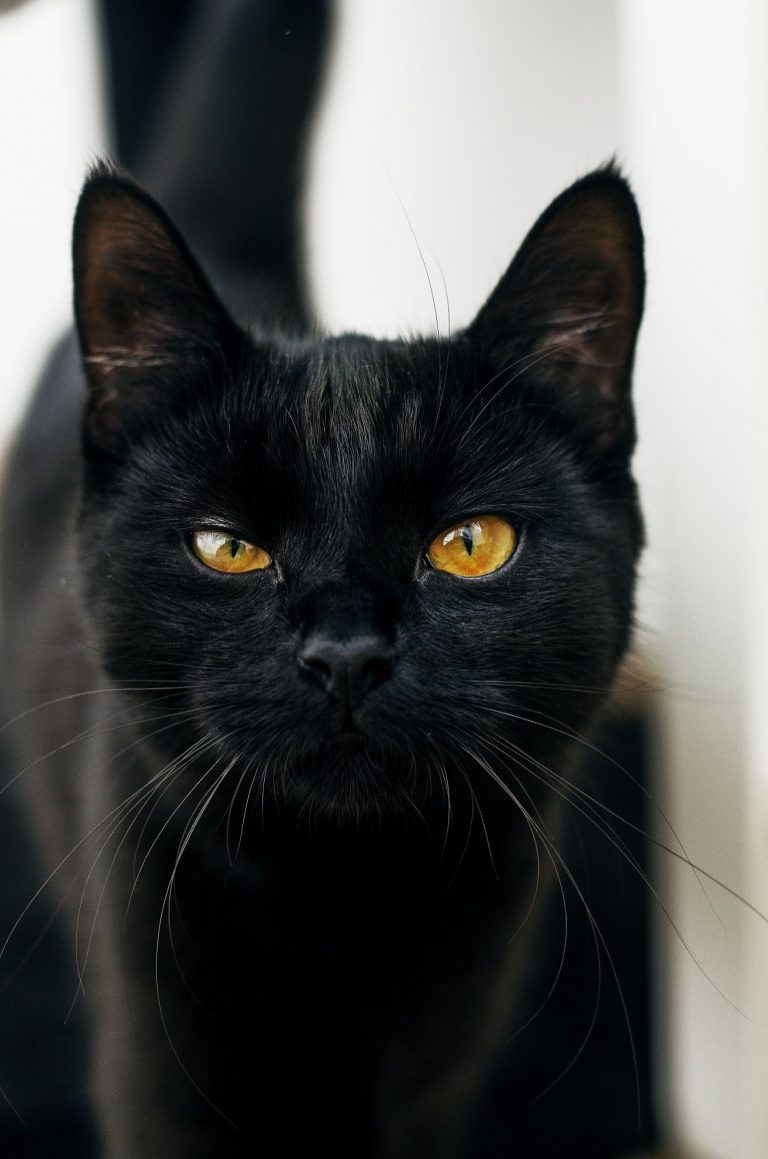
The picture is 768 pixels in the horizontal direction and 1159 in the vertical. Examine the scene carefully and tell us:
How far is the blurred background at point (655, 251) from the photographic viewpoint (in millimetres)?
661

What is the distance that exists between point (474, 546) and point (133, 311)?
28 cm

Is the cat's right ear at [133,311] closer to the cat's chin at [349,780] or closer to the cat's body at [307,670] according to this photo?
the cat's body at [307,670]

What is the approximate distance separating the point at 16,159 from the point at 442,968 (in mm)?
655

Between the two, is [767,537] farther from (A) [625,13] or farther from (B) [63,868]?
(B) [63,868]

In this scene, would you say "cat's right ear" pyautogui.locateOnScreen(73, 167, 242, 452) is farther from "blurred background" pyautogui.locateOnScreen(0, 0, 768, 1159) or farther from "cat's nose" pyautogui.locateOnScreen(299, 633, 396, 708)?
"cat's nose" pyautogui.locateOnScreen(299, 633, 396, 708)

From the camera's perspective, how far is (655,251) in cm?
74

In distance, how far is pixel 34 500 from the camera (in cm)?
75

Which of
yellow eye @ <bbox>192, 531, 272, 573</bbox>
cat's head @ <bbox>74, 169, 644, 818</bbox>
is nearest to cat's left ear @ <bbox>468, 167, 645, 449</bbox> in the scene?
cat's head @ <bbox>74, 169, 644, 818</bbox>

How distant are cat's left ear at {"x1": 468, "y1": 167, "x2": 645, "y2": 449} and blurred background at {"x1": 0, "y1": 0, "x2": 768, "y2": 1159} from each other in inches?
3.0

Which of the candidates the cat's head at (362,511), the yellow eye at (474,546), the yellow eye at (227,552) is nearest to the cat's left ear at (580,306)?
the cat's head at (362,511)

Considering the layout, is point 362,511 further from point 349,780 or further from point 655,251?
point 655,251

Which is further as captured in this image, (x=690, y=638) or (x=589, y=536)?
(x=690, y=638)

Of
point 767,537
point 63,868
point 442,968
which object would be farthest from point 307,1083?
point 767,537

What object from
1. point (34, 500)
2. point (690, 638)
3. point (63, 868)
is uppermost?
point (34, 500)
